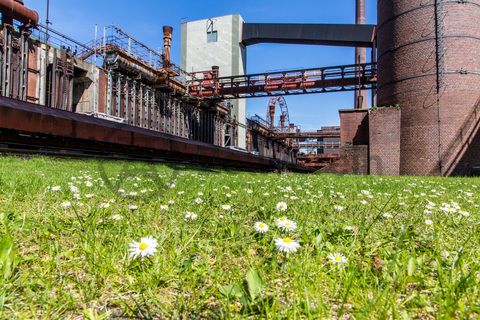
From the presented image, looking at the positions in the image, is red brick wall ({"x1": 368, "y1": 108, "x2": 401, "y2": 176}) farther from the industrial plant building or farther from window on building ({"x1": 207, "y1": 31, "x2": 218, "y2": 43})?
window on building ({"x1": 207, "y1": 31, "x2": 218, "y2": 43})

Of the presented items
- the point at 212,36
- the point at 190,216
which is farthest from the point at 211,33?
the point at 190,216

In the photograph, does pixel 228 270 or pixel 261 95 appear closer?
pixel 228 270

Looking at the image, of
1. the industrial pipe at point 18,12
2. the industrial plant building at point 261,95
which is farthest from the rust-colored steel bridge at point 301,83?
the industrial pipe at point 18,12

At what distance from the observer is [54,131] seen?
10.8 meters

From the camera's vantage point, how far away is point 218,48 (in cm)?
3828

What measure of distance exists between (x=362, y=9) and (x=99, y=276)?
42659mm

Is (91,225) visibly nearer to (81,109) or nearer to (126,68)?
(81,109)

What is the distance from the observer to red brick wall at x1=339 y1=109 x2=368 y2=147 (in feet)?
73.9

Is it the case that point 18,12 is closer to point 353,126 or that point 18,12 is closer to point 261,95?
point 261,95

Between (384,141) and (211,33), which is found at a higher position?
(211,33)

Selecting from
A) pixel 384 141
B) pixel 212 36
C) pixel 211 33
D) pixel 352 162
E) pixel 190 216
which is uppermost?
pixel 211 33

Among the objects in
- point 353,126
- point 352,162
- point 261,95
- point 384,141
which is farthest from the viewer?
point 261,95

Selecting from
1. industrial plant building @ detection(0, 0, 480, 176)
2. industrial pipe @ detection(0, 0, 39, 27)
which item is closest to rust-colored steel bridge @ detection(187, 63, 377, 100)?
industrial plant building @ detection(0, 0, 480, 176)

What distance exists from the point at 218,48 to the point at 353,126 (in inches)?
842
